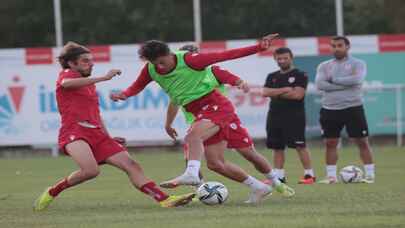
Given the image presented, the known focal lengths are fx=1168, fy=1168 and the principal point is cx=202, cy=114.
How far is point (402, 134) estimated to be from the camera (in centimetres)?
2492

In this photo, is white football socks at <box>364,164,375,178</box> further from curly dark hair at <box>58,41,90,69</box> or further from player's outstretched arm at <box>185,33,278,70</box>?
curly dark hair at <box>58,41,90,69</box>

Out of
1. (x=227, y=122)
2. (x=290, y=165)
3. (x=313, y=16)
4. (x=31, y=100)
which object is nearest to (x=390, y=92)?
(x=313, y=16)

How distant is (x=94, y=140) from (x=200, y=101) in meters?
1.19

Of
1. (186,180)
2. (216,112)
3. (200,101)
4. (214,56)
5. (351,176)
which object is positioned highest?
(214,56)

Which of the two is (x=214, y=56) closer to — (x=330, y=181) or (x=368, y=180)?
(x=330, y=181)

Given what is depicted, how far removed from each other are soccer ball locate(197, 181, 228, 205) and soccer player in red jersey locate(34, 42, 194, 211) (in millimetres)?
373

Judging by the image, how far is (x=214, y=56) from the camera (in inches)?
465

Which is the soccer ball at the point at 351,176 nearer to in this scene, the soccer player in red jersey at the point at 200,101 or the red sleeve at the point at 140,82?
the soccer player in red jersey at the point at 200,101

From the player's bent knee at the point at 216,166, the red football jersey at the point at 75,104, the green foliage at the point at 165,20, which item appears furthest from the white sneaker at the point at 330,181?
the green foliage at the point at 165,20

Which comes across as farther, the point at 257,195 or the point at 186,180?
the point at 257,195

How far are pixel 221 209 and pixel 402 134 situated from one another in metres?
13.8

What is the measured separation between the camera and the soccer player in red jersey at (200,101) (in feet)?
39.0

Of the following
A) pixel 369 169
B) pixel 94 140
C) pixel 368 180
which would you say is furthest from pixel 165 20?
pixel 94 140

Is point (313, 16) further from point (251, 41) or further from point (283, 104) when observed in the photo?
point (283, 104)
